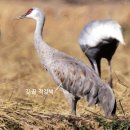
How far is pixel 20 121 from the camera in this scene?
26.2 ft

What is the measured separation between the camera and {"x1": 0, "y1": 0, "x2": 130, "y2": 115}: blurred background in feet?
38.5

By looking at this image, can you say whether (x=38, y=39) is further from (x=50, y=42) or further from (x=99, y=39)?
(x=50, y=42)

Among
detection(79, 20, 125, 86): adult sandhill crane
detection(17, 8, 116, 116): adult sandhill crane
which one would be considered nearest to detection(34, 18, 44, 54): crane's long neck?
detection(17, 8, 116, 116): adult sandhill crane

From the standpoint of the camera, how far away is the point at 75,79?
364 inches

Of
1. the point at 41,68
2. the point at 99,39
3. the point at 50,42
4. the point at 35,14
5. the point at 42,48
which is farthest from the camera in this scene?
the point at 50,42

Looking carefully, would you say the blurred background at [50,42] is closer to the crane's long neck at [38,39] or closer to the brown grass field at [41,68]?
the brown grass field at [41,68]

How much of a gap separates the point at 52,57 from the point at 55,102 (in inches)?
77.3

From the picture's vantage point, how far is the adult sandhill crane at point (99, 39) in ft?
35.0

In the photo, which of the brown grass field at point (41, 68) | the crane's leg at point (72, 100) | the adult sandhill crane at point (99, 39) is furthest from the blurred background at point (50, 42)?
the crane's leg at point (72, 100)

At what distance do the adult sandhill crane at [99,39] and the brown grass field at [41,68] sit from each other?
0.44 m

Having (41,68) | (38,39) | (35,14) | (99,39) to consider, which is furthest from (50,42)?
(38,39)

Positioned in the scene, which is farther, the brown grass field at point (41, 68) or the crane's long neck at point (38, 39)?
the crane's long neck at point (38, 39)

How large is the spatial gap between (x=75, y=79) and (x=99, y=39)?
198 cm

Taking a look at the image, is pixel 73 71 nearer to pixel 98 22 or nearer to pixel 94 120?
pixel 94 120
